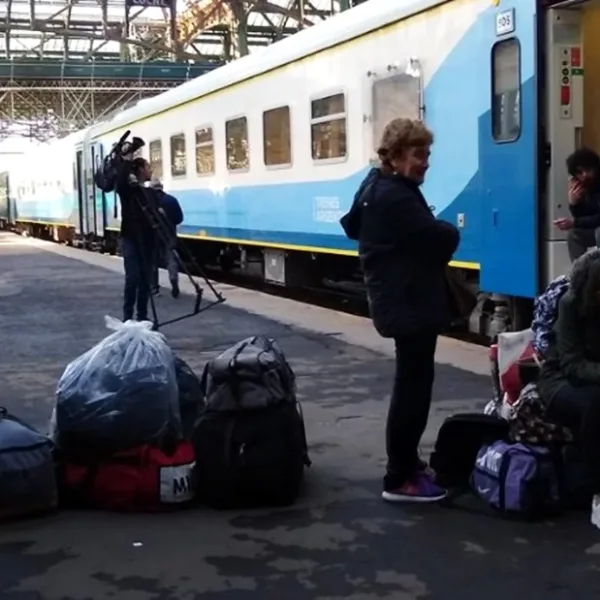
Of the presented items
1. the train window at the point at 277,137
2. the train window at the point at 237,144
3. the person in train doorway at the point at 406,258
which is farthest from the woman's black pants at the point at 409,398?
the train window at the point at 237,144

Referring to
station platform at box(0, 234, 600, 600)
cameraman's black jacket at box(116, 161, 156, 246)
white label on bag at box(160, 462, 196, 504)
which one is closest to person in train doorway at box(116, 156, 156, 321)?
cameraman's black jacket at box(116, 161, 156, 246)

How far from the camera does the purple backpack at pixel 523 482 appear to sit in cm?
463

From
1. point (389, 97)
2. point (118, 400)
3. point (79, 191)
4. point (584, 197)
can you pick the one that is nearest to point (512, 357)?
point (118, 400)

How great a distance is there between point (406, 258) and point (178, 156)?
13111 millimetres

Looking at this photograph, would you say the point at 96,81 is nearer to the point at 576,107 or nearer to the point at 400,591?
the point at 576,107

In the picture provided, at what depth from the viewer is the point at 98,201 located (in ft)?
82.3

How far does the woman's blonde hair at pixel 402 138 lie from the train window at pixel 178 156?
41.0 ft

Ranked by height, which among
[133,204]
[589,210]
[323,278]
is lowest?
[323,278]

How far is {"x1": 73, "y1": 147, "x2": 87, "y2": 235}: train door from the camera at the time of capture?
27.2m

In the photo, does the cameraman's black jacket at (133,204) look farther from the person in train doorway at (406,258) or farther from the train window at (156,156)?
the train window at (156,156)

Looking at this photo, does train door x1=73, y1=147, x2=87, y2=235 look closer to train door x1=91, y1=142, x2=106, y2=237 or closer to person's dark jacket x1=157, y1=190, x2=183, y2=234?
train door x1=91, y1=142, x2=106, y2=237

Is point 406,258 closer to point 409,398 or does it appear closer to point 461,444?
point 409,398

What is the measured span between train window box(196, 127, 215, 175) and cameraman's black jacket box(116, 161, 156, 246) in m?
5.45

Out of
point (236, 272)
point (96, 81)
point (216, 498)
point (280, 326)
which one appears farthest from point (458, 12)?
point (96, 81)
